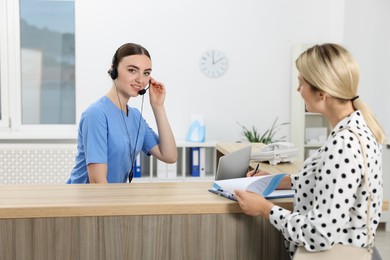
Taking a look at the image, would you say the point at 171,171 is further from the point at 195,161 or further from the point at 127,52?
the point at 127,52

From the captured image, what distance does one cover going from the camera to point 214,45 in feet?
16.4

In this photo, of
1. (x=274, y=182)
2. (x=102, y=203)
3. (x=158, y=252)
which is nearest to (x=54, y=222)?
(x=102, y=203)

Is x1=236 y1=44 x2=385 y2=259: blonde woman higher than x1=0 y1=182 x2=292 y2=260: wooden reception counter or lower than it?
higher

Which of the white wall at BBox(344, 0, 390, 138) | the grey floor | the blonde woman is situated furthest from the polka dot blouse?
the white wall at BBox(344, 0, 390, 138)

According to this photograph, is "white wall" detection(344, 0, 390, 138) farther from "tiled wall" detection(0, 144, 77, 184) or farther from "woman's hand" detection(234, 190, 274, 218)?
"woman's hand" detection(234, 190, 274, 218)

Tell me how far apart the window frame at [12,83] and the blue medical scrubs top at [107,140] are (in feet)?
9.00

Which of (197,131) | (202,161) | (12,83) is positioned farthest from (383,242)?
(12,83)

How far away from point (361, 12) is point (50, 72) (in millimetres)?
3320

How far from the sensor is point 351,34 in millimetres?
5008

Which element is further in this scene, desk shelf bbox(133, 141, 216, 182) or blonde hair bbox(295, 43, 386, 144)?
desk shelf bbox(133, 141, 216, 182)

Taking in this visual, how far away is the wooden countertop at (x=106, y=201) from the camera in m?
1.47

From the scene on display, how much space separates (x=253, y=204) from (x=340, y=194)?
0.32 metres

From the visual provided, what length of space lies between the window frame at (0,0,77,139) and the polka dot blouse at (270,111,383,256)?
12.5 feet

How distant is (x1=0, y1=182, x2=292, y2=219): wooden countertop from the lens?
1.47 meters
